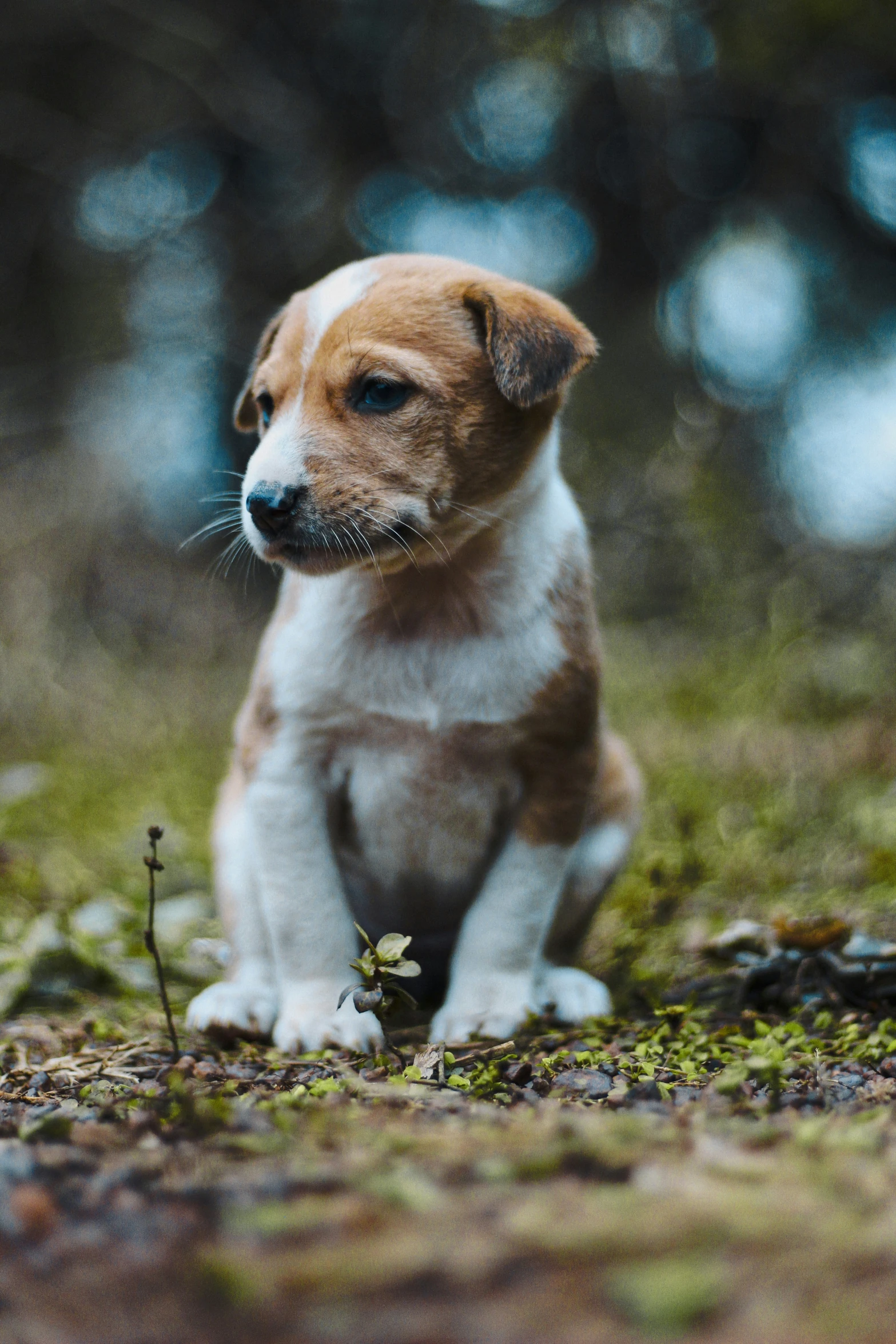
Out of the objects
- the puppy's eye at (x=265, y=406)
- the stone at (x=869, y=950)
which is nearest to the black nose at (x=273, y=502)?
the puppy's eye at (x=265, y=406)

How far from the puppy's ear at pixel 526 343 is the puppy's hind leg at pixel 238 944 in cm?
144

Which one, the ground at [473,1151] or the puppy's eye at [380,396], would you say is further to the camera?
the puppy's eye at [380,396]

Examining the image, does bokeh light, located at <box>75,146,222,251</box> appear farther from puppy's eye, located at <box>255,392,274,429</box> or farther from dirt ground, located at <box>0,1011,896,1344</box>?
dirt ground, located at <box>0,1011,896,1344</box>

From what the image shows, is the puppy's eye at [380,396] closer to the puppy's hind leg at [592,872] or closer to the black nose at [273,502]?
the black nose at [273,502]

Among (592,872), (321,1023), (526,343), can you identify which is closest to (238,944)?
(321,1023)

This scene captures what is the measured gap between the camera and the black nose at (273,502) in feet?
9.57

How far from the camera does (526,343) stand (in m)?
3.15

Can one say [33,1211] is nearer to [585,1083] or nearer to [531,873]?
[585,1083]

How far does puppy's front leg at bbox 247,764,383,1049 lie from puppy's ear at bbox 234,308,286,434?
1.21 m

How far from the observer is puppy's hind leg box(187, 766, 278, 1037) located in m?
3.27

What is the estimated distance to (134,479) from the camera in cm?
927

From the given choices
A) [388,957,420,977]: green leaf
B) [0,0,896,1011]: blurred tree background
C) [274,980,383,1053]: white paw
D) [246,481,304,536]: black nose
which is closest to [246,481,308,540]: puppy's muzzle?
[246,481,304,536]: black nose

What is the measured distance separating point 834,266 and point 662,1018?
862 centimetres

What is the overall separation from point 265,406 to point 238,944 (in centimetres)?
162
